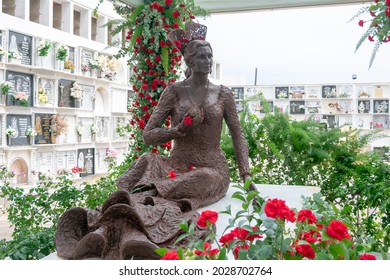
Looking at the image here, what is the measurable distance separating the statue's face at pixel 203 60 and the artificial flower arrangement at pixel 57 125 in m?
1.96

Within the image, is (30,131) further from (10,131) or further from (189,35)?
(189,35)

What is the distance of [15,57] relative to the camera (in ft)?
12.6

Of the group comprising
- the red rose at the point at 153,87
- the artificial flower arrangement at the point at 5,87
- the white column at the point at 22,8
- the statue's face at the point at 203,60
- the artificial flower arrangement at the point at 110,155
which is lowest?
A: the artificial flower arrangement at the point at 110,155

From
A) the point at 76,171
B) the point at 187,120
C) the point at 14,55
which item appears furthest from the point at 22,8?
the point at 187,120

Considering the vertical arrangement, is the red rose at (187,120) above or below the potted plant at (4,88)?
below

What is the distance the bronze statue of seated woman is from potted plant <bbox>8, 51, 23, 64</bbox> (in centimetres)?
153

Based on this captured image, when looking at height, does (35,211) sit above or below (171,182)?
below

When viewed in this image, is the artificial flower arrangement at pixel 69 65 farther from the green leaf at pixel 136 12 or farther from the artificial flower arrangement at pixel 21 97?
the green leaf at pixel 136 12

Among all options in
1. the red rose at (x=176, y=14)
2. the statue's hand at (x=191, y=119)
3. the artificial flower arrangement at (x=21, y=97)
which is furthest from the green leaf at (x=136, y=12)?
the statue's hand at (x=191, y=119)

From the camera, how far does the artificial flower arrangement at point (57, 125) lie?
4320 mm

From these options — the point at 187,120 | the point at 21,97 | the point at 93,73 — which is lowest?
the point at 187,120

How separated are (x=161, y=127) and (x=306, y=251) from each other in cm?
203

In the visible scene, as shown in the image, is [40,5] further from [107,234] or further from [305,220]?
[305,220]

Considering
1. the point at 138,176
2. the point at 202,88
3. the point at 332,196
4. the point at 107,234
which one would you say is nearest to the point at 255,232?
the point at 107,234
